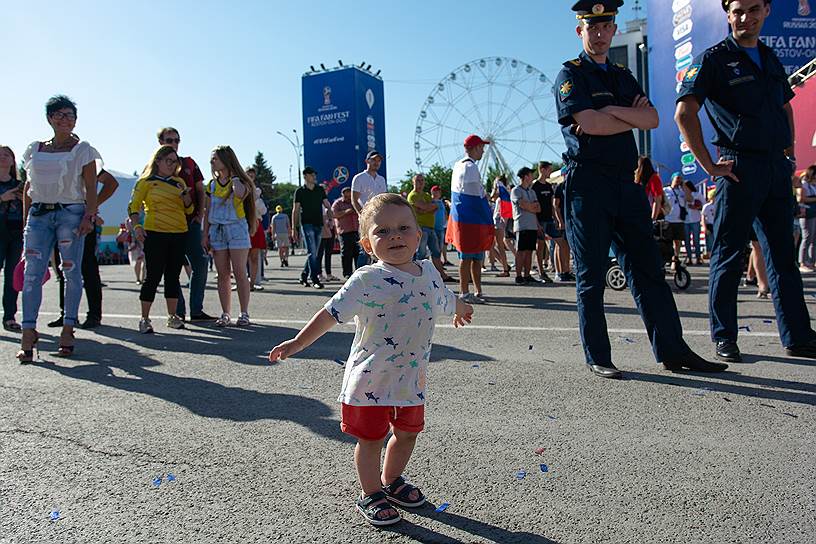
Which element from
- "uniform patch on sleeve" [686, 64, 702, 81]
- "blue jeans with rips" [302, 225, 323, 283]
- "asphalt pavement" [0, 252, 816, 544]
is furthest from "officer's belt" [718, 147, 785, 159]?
"blue jeans with rips" [302, 225, 323, 283]

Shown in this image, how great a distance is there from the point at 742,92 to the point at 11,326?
644 cm

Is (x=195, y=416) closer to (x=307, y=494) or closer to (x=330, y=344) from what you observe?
(x=307, y=494)

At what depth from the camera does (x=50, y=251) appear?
5.15 meters

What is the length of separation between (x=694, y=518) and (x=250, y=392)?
8.24ft

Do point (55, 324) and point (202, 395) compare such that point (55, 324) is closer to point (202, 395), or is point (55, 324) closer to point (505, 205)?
point (202, 395)

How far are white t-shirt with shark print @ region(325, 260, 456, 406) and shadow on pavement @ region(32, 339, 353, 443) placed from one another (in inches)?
30.8

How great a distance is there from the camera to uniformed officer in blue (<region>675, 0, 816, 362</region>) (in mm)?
4223

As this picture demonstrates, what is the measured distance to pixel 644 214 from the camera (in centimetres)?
414

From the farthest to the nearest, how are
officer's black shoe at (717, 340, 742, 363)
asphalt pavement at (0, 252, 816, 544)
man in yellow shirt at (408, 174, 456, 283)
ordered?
man in yellow shirt at (408, 174, 456, 283), officer's black shoe at (717, 340, 742, 363), asphalt pavement at (0, 252, 816, 544)

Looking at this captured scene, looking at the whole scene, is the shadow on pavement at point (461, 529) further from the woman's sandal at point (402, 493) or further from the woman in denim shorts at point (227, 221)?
the woman in denim shorts at point (227, 221)

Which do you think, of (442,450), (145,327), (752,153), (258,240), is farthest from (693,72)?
(258,240)

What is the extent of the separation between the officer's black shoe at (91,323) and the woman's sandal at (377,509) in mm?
5234

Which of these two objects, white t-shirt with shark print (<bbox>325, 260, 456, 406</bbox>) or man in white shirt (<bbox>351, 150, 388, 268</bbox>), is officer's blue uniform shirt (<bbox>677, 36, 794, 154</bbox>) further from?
man in white shirt (<bbox>351, 150, 388, 268</bbox>)

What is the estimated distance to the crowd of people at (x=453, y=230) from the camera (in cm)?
230
